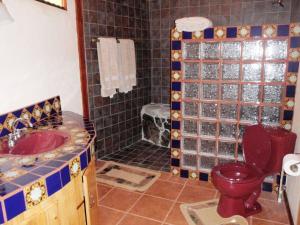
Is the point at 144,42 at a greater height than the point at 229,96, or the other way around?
the point at 144,42

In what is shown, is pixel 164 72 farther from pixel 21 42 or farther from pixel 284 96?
pixel 21 42

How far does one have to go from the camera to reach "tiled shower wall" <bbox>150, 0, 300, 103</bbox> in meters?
3.59

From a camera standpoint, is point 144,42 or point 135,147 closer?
point 135,147

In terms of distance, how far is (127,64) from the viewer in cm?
360

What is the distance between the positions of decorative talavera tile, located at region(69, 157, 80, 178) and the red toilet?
3.86 feet

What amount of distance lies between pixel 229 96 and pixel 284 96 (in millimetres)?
474

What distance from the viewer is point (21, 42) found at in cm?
211

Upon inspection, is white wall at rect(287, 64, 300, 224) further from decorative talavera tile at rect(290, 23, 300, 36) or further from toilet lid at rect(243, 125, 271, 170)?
decorative talavera tile at rect(290, 23, 300, 36)

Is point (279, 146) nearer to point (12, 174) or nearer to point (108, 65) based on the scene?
point (12, 174)

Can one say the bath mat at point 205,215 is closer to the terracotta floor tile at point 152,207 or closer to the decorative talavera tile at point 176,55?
the terracotta floor tile at point 152,207

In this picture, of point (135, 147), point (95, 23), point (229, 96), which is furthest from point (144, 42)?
point (229, 96)

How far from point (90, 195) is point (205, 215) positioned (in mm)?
1071

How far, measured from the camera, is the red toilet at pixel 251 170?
6.75 feet

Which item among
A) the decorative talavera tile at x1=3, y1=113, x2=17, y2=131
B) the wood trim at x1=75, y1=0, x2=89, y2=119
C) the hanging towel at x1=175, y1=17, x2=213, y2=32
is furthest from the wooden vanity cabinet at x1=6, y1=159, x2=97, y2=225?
the hanging towel at x1=175, y1=17, x2=213, y2=32
